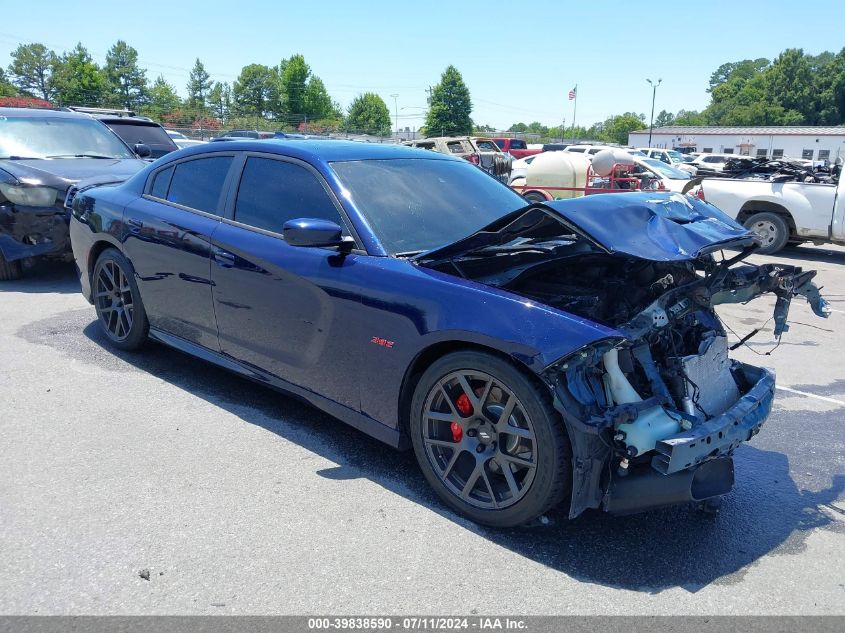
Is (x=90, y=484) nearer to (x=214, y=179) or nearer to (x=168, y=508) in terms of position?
(x=168, y=508)

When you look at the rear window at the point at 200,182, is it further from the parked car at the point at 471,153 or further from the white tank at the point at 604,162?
the parked car at the point at 471,153

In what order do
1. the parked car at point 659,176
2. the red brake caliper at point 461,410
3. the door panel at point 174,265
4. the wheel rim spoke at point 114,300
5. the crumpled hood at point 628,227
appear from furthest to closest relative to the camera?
the parked car at point 659,176 → the wheel rim spoke at point 114,300 → the door panel at point 174,265 → the red brake caliper at point 461,410 → the crumpled hood at point 628,227

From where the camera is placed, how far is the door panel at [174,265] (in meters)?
4.25

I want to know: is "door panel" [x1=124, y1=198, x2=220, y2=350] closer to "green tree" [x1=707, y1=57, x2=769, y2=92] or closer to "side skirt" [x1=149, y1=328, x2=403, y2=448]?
"side skirt" [x1=149, y1=328, x2=403, y2=448]

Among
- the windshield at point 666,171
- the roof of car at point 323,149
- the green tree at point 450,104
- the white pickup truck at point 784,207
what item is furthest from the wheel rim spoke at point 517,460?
the green tree at point 450,104

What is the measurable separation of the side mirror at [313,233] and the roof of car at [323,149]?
25.8 inches

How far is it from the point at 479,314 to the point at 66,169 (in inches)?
263

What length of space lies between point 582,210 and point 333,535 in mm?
1849

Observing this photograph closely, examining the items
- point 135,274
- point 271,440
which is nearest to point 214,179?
point 135,274

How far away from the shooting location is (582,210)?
3.08m

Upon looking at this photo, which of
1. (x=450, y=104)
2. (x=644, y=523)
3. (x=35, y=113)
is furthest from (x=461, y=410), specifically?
(x=450, y=104)

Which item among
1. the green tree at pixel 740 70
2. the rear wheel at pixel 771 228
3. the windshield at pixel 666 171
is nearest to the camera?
the rear wheel at pixel 771 228

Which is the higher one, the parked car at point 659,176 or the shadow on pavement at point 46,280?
the parked car at point 659,176

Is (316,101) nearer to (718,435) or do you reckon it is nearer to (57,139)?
(57,139)
